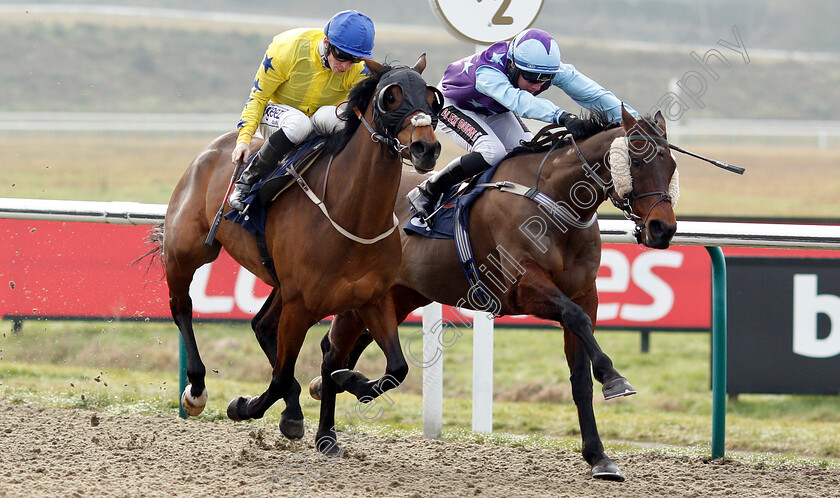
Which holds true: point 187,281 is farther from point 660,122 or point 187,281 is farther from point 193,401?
point 660,122

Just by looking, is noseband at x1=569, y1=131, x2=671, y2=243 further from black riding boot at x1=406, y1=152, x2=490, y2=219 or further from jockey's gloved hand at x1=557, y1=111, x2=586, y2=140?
black riding boot at x1=406, y1=152, x2=490, y2=219

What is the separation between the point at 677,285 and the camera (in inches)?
298

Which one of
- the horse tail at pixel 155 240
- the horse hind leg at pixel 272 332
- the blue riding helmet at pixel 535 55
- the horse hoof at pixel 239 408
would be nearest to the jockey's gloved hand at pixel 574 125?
the blue riding helmet at pixel 535 55

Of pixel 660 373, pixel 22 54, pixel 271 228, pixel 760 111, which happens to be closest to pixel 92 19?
pixel 22 54

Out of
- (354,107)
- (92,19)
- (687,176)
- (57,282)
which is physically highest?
(92,19)

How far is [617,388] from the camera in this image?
4035mm

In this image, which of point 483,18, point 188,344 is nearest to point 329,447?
point 188,344

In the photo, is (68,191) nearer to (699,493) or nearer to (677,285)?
(677,285)

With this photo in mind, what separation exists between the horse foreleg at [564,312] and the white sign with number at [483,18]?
141 centimetres

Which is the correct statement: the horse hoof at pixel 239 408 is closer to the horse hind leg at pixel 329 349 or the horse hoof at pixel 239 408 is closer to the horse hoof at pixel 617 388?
the horse hind leg at pixel 329 349

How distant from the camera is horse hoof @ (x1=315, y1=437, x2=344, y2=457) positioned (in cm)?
477

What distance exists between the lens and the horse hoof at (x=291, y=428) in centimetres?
473

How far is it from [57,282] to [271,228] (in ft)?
7.24

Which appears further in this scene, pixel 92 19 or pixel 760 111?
pixel 92 19
